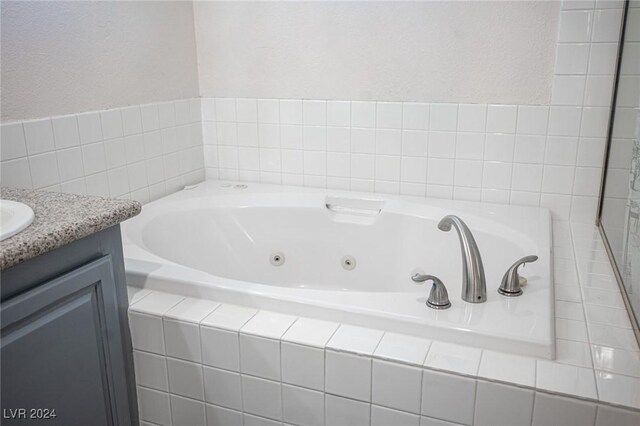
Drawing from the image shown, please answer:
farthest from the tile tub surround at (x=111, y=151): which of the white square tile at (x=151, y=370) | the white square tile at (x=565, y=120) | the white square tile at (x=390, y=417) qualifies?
the white square tile at (x=565, y=120)

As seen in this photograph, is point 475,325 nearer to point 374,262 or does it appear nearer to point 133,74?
point 374,262

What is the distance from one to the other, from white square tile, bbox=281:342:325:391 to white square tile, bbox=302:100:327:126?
53.7 inches

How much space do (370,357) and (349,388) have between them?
0.11 meters

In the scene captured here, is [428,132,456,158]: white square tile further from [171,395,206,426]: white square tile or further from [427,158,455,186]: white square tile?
[171,395,206,426]: white square tile

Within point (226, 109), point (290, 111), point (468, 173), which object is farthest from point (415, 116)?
point (226, 109)

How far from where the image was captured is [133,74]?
221 centimetres

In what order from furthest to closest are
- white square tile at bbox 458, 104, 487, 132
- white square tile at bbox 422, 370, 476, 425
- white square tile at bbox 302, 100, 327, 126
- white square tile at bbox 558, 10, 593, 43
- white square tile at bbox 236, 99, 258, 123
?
white square tile at bbox 236, 99, 258, 123 < white square tile at bbox 302, 100, 327, 126 < white square tile at bbox 458, 104, 487, 132 < white square tile at bbox 558, 10, 593, 43 < white square tile at bbox 422, 370, 476, 425

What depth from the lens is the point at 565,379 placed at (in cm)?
117

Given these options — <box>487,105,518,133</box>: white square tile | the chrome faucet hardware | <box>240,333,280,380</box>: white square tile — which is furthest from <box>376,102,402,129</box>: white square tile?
<box>240,333,280,380</box>: white square tile

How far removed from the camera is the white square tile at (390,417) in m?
1.28

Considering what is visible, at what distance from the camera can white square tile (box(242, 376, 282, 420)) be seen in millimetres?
1396

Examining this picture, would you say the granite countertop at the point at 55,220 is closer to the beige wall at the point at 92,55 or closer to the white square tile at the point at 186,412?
the beige wall at the point at 92,55

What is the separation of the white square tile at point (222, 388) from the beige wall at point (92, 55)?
3.38ft

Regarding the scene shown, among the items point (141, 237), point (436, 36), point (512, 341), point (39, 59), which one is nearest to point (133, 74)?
point (39, 59)
